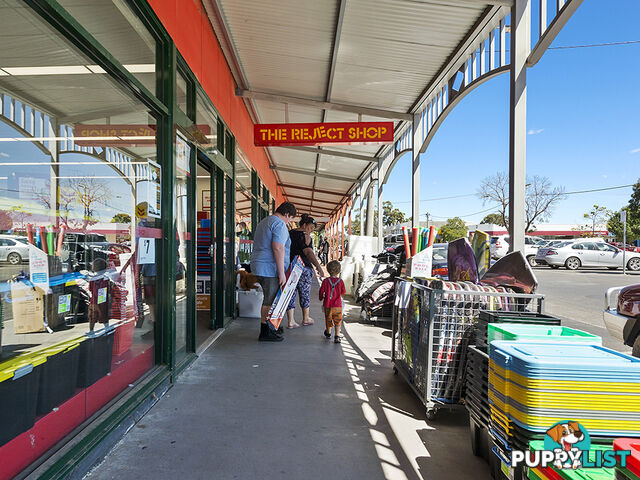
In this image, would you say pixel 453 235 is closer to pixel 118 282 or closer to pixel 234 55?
pixel 234 55

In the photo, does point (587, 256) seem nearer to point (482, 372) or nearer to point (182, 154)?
point (482, 372)

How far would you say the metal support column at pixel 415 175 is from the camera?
331 inches

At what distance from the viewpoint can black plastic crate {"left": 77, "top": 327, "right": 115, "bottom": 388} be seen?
2.53 m

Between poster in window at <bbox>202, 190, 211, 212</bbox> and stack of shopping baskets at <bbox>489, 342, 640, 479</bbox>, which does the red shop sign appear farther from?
stack of shopping baskets at <bbox>489, 342, 640, 479</bbox>

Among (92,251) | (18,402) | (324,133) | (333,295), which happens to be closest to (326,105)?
(324,133)

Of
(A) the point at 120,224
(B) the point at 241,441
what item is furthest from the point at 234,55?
(B) the point at 241,441

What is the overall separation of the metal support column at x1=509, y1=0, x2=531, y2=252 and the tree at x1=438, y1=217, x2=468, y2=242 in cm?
4004

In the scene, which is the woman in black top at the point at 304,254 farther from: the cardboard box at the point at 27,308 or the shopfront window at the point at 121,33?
the cardboard box at the point at 27,308

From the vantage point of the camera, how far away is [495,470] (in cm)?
224

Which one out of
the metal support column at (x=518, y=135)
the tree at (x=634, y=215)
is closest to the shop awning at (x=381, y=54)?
the metal support column at (x=518, y=135)

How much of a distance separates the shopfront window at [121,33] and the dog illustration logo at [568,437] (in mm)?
3107

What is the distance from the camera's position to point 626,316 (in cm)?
417

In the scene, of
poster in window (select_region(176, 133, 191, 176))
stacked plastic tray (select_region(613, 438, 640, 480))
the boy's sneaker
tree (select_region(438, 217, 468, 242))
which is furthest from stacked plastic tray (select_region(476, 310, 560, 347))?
tree (select_region(438, 217, 468, 242))

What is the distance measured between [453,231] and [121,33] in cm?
4810
